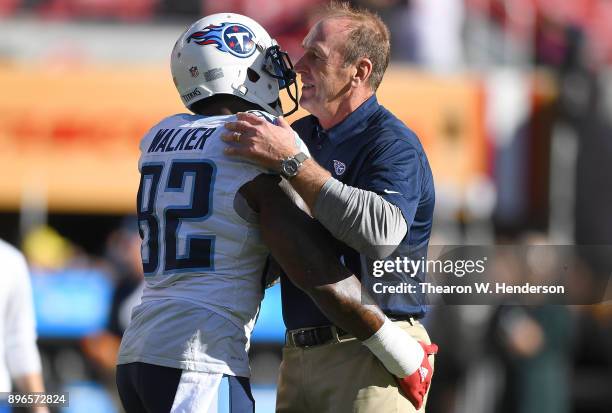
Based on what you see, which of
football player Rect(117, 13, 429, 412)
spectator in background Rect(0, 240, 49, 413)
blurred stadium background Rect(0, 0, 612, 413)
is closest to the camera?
football player Rect(117, 13, 429, 412)

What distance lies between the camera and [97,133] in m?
10.4

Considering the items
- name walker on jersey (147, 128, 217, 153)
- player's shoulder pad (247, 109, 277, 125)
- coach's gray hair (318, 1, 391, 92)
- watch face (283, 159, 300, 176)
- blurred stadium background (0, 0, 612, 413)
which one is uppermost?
coach's gray hair (318, 1, 391, 92)

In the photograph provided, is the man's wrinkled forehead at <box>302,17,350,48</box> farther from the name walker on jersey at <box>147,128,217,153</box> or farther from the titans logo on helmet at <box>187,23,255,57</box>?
the name walker on jersey at <box>147,128,217,153</box>

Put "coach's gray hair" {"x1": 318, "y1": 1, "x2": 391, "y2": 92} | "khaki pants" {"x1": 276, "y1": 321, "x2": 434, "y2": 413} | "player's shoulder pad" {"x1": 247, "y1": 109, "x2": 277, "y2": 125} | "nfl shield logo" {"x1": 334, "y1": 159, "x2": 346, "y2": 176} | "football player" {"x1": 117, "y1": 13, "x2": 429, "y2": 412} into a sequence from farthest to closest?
1. "coach's gray hair" {"x1": 318, "y1": 1, "x2": 391, "y2": 92}
2. "nfl shield logo" {"x1": 334, "y1": 159, "x2": 346, "y2": 176}
3. "khaki pants" {"x1": 276, "y1": 321, "x2": 434, "y2": 413}
4. "player's shoulder pad" {"x1": 247, "y1": 109, "x2": 277, "y2": 125}
5. "football player" {"x1": 117, "y1": 13, "x2": 429, "y2": 412}

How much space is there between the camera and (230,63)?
11.5ft

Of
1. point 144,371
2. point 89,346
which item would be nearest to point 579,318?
point 89,346

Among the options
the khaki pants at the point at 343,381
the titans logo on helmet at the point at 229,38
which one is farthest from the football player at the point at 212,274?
the titans logo on helmet at the point at 229,38

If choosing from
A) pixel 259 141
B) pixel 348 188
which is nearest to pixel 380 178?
pixel 348 188

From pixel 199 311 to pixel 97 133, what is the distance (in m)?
7.41

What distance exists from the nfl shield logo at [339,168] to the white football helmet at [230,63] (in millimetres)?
268

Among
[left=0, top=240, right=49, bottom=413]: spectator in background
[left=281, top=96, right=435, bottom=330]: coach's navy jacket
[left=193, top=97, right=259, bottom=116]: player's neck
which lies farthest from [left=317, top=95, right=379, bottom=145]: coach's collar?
[left=0, top=240, right=49, bottom=413]: spectator in background

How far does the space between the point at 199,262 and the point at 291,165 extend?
0.41 m

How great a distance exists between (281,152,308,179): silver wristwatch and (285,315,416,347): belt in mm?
567

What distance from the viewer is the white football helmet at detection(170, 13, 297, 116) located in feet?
11.5
